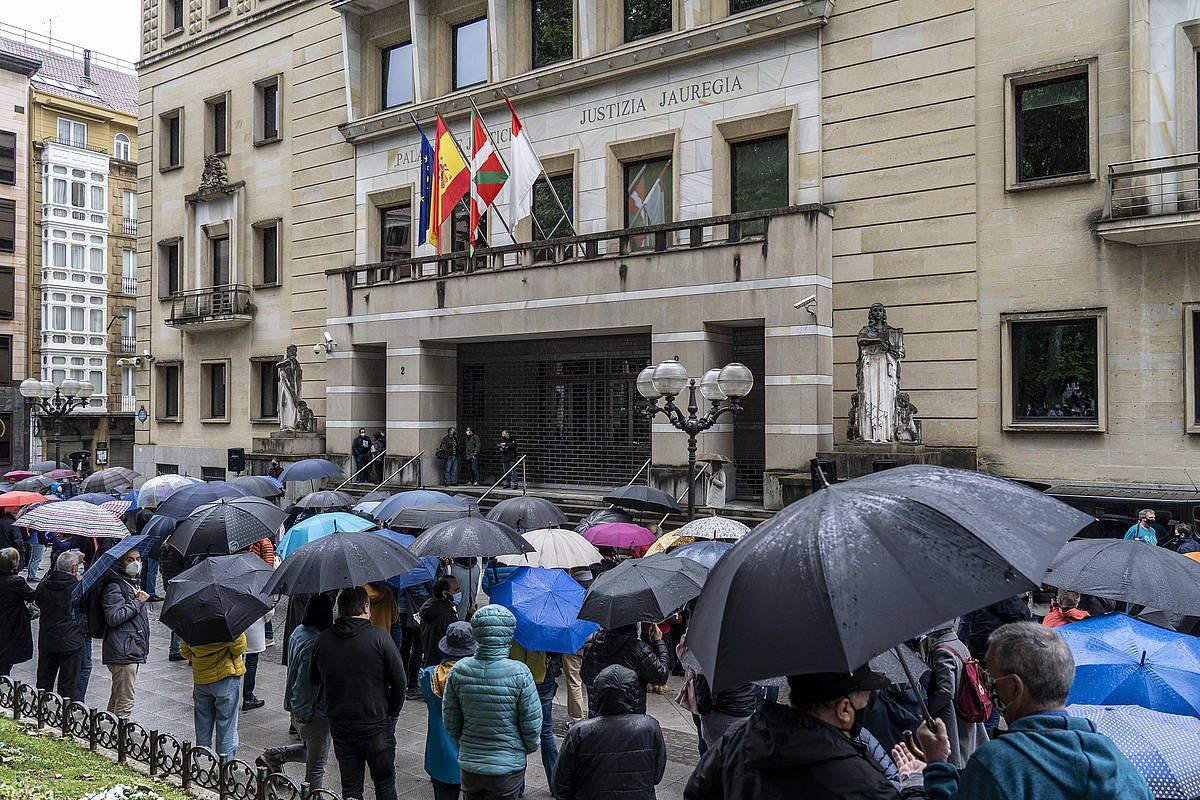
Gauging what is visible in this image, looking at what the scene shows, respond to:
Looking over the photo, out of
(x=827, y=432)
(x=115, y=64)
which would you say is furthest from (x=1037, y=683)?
(x=115, y=64)

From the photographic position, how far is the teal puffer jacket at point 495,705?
6.14 m

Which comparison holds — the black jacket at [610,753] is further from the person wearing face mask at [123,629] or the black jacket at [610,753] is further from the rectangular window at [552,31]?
the rectangular window at [552,31]

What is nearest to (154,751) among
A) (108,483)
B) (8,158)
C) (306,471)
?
(108,483)

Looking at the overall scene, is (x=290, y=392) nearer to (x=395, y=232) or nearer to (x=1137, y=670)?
(x=395, y=232)

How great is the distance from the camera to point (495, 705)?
6.15m

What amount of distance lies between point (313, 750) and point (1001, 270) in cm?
1619

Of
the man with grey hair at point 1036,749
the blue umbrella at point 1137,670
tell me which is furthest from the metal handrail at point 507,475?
the man with grey hair at point 1036,749

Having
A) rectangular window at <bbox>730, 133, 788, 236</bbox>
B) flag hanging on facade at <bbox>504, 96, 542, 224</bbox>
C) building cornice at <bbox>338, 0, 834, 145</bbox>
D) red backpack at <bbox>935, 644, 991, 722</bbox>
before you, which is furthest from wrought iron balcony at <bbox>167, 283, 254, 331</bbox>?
red backpack at <bbox>935, 644, 991, 722</bbox>

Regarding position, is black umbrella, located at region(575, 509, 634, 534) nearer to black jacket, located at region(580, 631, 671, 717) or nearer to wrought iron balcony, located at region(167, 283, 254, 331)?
black jacket, located at region(580, 631, 671, 717)

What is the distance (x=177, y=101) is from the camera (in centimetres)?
3594

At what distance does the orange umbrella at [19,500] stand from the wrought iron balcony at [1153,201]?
18751 millimetres

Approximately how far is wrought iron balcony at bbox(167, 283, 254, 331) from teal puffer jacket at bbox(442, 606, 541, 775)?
28.9 m

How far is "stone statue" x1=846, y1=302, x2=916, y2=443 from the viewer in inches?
745

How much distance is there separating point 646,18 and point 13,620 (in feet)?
64.7
